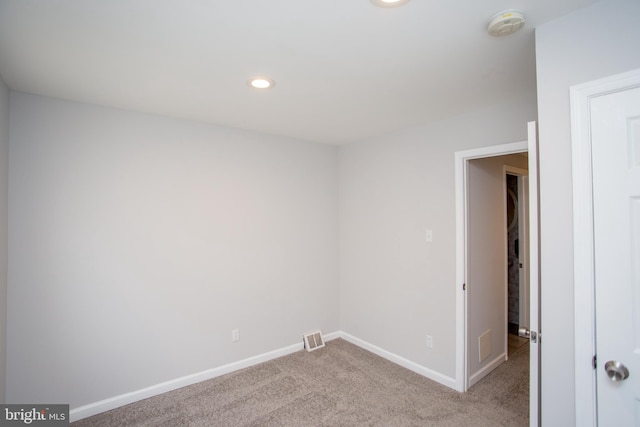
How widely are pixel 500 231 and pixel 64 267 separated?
3947mm

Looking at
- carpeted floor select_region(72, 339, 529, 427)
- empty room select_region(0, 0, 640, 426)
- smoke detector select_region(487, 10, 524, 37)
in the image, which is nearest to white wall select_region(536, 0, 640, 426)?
empty room select_region(0, 0, 640, 426)

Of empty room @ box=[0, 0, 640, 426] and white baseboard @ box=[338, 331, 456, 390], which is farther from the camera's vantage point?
white baseboard @ box=[338, 331, 456, 390]

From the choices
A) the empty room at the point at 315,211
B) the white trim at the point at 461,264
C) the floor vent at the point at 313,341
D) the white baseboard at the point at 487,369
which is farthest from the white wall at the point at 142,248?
the white baseboard at the point at 487,369

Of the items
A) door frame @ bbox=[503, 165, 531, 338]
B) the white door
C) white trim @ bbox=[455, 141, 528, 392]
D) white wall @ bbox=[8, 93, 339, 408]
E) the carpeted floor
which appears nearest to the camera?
the white door

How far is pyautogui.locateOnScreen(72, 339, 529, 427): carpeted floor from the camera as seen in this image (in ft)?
7.71

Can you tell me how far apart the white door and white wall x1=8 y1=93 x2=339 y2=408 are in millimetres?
2732

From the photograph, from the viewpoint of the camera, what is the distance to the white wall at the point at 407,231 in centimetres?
280

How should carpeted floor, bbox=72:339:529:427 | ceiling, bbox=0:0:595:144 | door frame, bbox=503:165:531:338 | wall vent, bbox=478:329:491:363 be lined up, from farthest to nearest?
1. door frame, bbox=503:165:531:338
2. wall vent, bbox=478:329:491:363
3. carpeted floor, bbox=72:339:529:427
4. ceiling, bbox=0:0:595:144

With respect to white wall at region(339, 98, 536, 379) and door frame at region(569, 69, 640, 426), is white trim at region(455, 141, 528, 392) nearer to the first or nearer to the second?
white wall at region(339, 98, 536, 379)

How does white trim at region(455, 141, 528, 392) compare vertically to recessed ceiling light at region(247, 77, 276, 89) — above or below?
below

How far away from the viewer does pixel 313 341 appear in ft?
12.0

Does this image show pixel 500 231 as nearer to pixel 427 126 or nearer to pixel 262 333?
pixel 427 126

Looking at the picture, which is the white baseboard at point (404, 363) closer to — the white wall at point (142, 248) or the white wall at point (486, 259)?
the white wall at point (486, 259)

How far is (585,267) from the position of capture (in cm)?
129
